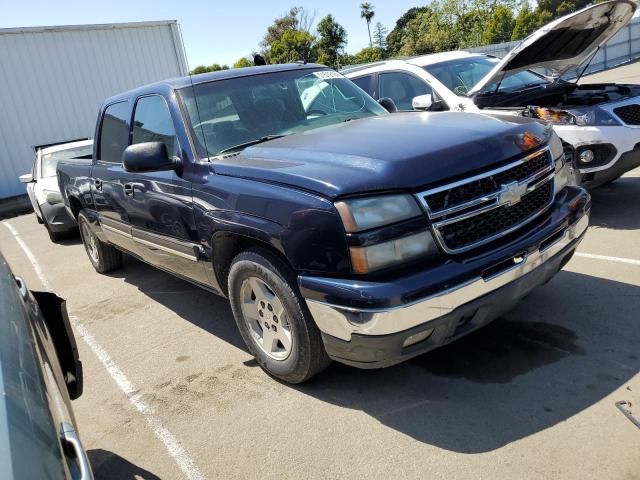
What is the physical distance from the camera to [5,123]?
50.8 feet

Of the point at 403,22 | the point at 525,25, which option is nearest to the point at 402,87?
the point at 525,25

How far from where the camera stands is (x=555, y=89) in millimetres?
6160

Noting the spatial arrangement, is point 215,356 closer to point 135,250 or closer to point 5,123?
point 135,250

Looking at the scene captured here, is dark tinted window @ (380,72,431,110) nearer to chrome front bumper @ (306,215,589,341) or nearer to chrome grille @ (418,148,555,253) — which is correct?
chrome grille @ (418,148,555,253)

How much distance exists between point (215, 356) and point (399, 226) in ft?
6.48

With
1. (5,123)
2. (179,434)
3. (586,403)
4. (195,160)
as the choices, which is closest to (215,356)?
(179,434)

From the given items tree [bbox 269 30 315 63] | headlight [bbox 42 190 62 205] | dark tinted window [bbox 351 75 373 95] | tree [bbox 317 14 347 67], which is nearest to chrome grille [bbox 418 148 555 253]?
dark tinted window [bbox 351 75 373 95]

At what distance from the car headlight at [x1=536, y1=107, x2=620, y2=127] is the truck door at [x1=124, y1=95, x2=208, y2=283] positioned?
3.64 metres

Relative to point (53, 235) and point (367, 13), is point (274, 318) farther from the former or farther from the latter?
point (367, 13)

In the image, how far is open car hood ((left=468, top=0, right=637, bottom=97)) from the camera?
5.11 metres

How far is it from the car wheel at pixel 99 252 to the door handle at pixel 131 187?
1.88 meters

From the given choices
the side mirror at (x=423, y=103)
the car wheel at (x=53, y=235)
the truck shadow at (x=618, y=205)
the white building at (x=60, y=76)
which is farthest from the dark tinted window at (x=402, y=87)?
the white building at (x=60, y=76)

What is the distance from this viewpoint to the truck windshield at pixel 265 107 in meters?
3.67

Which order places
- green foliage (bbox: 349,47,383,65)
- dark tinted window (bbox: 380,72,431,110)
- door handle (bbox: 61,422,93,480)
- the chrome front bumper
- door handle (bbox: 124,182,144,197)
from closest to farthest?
door handle (bbox: 61,422,93,480) < the chrome front bumper < door handle (bbox: 124,182,144,197) < dark tinted window (bbox: 380,72,431,110) < green foliage (bbox: 349,47,383,65)
